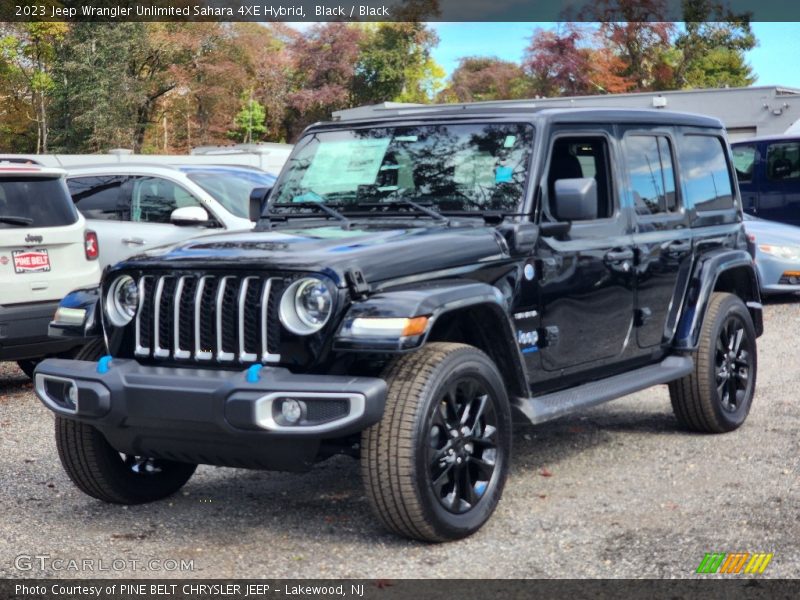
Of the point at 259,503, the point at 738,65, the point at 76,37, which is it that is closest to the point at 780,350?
the point at 259,503

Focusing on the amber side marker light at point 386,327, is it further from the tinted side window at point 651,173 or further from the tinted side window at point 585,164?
the tinted side window at point 651,173

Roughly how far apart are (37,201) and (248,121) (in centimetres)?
4296

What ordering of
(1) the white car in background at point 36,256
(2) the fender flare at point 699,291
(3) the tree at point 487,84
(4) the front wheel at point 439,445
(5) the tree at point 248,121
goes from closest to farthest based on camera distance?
(4) the front wheel at point 439,445, (2) the fender flare at point 699,291, (1) the white car in background at point 36,256, (5) the tree at point 248,121, (3) the tree at point 487,84

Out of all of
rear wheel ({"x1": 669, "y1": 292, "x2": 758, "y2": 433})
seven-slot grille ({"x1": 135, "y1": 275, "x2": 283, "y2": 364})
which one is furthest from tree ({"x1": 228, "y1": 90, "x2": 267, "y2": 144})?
seven-slot grille ({"x1": 135, "y1": 275, "x2": 283, "y2": 364})

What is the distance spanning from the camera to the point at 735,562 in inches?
189

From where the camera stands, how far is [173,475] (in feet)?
19.7

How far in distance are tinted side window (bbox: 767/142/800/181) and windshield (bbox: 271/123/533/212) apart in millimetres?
12146

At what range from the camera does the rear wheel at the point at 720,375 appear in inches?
277

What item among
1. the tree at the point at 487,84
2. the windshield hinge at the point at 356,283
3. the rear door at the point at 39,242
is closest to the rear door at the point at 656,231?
the windshield hinge at the point at 356,283

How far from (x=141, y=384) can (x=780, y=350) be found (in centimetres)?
768

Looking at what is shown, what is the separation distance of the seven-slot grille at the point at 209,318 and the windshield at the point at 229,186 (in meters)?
6.02

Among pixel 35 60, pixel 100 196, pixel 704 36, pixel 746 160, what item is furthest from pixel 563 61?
pixel 100 196

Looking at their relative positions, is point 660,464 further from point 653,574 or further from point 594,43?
point 594,43

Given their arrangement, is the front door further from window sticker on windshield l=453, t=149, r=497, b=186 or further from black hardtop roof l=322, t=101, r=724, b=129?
window sticker on windshield l=453, t=149, r=497, b=186
